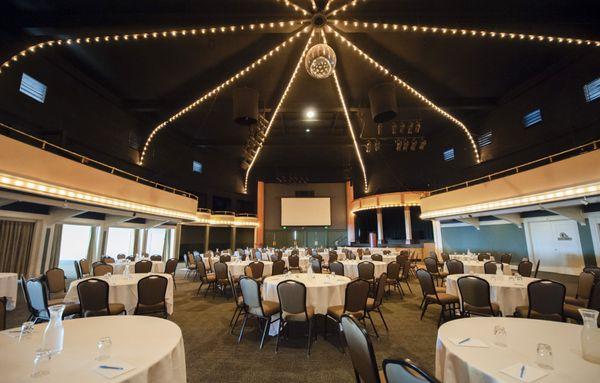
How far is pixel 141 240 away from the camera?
14.0 m

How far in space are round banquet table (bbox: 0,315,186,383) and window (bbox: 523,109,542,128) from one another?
42.4 ft

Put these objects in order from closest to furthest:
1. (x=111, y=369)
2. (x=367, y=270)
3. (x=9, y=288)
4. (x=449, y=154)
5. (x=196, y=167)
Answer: (x=111, y=369), (x=9, y=288), (x=367, y=270), (x=449, y=154), (x=196, y=167)

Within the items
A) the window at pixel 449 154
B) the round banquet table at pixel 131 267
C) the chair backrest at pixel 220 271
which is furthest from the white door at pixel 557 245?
the round banquet table at pixel 131 267

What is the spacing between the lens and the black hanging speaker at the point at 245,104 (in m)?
8.46

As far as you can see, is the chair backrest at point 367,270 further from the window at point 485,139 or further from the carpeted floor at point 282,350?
the window at point 485,139

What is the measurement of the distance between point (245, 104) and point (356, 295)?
700 centimetres

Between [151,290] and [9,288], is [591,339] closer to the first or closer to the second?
[151,290]

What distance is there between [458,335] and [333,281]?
8.08ft

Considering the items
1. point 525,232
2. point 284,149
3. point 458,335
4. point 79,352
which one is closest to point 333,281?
point 458,335

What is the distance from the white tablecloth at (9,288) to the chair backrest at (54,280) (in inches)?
39.7

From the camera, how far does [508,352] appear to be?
64.9 inches

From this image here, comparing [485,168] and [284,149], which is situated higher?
[284,149]

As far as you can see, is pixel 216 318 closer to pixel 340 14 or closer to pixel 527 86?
pixel 340 14

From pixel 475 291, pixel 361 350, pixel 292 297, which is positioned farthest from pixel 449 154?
pixel 361 350
